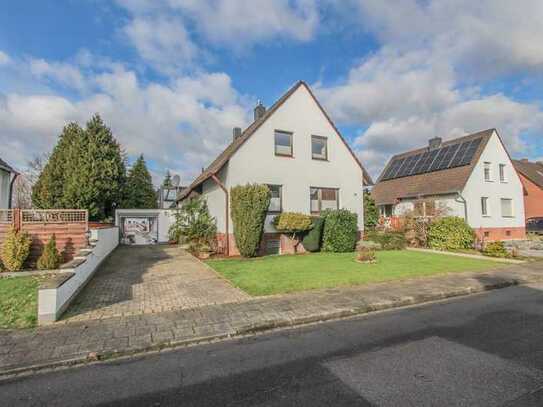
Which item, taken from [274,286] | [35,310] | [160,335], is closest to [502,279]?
[274,286]

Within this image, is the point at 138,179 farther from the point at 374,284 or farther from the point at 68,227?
the point at 374,284

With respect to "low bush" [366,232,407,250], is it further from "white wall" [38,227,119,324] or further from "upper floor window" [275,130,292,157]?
"white wall" [38,227,119,324]

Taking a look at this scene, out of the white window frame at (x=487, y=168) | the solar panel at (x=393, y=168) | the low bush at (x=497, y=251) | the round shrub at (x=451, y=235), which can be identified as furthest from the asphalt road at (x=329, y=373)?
the solar panel at (x=393, y=168)

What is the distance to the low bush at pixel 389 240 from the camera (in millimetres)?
16964

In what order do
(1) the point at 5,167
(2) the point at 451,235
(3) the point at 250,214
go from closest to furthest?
(3) the point at 250,214
(2) the point at 451,235
(1) the point at 5,167

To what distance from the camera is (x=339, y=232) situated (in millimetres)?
14742

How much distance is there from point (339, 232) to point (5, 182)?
1957cm

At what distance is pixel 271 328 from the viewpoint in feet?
17.5

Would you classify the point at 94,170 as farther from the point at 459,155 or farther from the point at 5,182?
the point at 459,155

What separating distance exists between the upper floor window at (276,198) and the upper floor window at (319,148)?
9.16ft

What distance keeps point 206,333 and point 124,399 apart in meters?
1.80

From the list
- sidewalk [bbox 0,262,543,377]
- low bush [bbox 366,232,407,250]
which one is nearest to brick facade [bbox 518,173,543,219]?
low bush [bbox 366,232,407,250]

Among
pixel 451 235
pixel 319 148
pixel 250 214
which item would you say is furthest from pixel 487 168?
pixel 250 214

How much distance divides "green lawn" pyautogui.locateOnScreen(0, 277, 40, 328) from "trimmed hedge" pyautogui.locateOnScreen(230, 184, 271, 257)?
22.8ft
